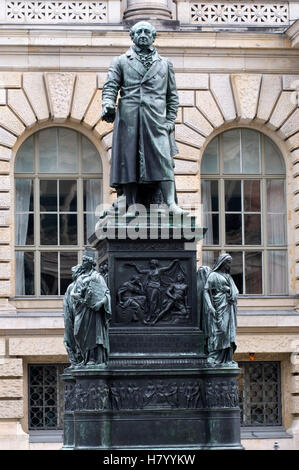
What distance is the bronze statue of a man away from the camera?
23.5 meters

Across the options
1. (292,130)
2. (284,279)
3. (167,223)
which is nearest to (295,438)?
(284,279)

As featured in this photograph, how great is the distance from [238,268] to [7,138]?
5.73m

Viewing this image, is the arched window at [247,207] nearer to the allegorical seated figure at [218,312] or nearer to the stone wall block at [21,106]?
the stone wall block at [21,106]

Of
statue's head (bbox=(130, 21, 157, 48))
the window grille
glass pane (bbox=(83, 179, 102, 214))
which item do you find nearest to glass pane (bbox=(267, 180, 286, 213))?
the window grille

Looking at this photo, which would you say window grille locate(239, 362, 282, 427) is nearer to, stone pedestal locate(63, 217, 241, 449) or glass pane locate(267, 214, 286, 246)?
glass pane locate(267, 214, 286, 246)

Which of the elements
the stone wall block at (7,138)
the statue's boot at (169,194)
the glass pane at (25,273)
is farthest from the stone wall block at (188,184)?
the statue's boot at (169,194)

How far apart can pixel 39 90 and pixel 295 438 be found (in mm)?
9161

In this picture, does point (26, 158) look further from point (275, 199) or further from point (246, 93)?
point (275, 199)

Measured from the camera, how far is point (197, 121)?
40406 millimetres

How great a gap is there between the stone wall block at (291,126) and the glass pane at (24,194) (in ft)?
18.3

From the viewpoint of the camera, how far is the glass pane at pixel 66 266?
131 ft

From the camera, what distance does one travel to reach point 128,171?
23.5 metres
